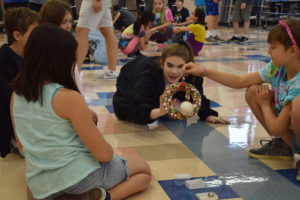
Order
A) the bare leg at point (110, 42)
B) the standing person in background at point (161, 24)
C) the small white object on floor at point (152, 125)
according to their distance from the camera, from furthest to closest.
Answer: the standing person in background at point (161, 24) < the bare leg at point (110, 42) < the small white object on floor at point (152, 125)

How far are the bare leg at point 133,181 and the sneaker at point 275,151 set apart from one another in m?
0.73

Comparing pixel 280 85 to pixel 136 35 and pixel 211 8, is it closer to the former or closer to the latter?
pixel 136 35

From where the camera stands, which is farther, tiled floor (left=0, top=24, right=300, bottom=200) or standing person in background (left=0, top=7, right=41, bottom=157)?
standing person in background (left=0, top=7, right=41, bottom=157)

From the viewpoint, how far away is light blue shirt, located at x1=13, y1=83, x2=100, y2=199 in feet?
4.91

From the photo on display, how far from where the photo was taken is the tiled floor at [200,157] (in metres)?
1.87

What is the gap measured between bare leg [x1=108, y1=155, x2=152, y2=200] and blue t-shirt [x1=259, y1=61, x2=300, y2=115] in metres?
0.78

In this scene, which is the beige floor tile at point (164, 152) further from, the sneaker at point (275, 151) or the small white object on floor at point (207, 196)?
the small white object on floor at point (207, 196)

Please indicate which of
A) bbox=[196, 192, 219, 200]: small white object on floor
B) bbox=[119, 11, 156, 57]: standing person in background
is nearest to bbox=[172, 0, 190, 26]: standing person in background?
bbox=[119, 11, 156, 57]: standing person in background

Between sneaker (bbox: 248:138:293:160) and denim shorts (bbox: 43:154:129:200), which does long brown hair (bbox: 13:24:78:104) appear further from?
sneaker (bbox: 248:138:293:160)

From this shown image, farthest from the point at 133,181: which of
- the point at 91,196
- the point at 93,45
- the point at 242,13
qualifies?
the point at 242,13

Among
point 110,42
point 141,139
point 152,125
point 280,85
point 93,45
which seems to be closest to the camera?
point 280,85

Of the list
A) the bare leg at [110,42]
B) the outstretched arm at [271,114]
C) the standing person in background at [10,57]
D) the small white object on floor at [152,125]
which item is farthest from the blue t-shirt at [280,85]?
the bare leg at [110,42]

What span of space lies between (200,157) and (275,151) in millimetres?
428

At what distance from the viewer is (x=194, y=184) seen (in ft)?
6.20
